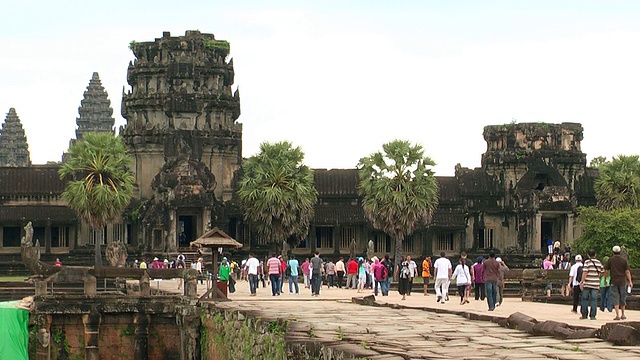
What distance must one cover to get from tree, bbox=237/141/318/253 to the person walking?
4322 centimetres

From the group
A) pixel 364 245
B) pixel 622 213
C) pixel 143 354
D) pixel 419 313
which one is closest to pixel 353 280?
A: pixel 143 354

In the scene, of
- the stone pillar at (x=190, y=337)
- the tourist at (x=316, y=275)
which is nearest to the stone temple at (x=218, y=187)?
the tourist at (x=316, y=275)

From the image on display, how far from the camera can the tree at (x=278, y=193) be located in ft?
234

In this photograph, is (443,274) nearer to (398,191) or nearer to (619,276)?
(619,276)

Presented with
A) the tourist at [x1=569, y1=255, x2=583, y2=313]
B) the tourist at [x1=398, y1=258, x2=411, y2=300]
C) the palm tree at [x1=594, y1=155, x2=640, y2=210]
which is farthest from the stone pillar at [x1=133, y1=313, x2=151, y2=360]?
the palm tree at [x1=594, y1=155, x2=640, y2=210]

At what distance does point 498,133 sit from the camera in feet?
268

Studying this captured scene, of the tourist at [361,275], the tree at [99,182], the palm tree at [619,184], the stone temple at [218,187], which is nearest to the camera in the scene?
the tourist at [361,275]

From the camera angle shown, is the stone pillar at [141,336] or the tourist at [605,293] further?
the stone pillar at [141,336]

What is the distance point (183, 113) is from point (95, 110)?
61.5 m

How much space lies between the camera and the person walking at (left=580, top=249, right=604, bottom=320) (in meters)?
27.6

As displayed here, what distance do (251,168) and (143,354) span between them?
31542 millimetres

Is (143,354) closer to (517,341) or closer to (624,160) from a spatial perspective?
(517,341)

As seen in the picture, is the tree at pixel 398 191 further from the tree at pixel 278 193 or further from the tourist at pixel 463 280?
the tourist at pixel 463 280

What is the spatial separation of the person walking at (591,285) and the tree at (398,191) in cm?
4305
